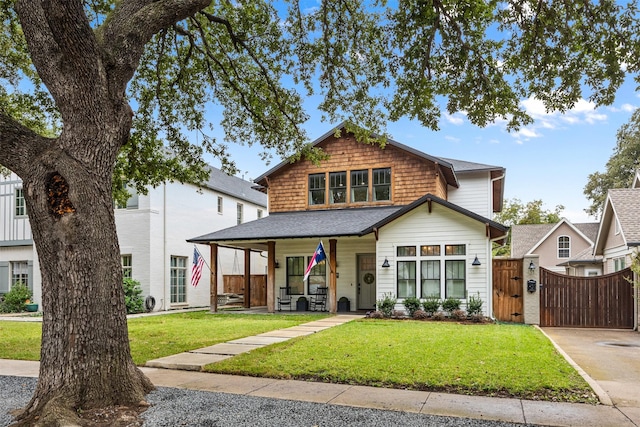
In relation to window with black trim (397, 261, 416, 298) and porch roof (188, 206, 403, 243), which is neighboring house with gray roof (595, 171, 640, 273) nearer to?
window with black trim (397, 261, 416, 298)

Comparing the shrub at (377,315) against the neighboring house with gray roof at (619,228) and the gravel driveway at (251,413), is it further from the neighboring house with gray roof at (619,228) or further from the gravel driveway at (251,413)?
the gravel driveway at (251,413)

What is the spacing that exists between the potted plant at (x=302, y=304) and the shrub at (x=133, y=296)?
6042 mm

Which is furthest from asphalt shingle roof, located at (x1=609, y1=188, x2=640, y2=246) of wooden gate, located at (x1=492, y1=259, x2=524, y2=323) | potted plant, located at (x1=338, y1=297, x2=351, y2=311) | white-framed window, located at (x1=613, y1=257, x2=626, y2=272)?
potted plant, located at (x1=338, y1=297, x2=351, y2=311)

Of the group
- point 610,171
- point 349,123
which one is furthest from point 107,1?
point 610,171

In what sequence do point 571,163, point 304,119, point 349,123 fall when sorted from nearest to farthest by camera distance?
point 349,123 → point 304,119 → point 571,163

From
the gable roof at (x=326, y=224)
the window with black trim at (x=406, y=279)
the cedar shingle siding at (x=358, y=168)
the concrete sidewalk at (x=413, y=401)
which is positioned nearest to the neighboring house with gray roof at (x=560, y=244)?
the cedar shingle siding at (x=358, y=168)

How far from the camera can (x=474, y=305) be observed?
→ 558 inches

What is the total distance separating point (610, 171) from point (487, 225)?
30.8 m

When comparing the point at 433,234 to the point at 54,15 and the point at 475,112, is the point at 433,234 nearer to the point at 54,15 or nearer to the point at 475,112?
the point at 475,112

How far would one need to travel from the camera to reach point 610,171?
38.8m

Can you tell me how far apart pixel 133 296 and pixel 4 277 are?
751cm

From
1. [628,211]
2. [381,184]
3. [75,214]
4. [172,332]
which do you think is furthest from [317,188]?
[75,214]

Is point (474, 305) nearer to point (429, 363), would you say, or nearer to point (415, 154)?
point (415, 154)

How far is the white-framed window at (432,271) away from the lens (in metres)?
14.8
